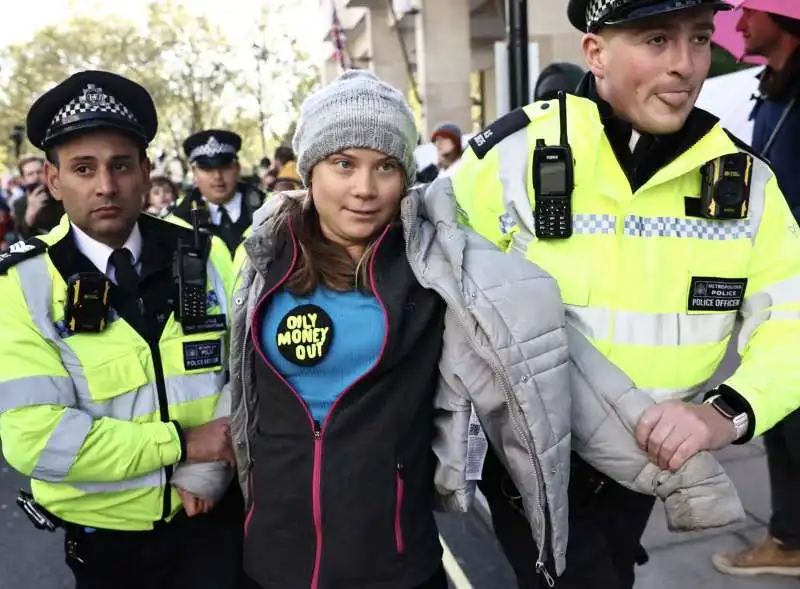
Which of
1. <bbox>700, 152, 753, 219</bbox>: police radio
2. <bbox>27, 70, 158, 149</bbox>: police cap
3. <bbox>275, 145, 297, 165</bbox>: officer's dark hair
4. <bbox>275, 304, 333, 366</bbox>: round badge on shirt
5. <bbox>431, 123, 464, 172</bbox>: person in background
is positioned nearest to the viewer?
<bbox>275, 304, 333, 366</bbox>: round badge on shirt

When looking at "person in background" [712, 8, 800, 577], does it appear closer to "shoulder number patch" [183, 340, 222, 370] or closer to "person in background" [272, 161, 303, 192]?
"shoulder number patch" [183, 340, 222, 370]

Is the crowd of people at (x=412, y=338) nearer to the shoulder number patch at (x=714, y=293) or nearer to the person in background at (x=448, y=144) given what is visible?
the shoulder number patch at (x=714, y=293)

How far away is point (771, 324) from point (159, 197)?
373 inches

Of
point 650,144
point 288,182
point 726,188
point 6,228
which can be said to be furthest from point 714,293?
point 6,228

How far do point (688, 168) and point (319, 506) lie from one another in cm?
124

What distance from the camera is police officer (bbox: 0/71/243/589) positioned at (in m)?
1.89

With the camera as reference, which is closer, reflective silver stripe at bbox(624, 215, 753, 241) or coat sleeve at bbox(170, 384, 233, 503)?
reflective silver stripe at bbox(624, 215, 753, 241)

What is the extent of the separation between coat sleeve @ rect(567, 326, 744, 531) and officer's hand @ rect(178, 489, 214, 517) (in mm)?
1090

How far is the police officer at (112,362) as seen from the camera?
1.89 m

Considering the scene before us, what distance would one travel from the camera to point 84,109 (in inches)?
81.7

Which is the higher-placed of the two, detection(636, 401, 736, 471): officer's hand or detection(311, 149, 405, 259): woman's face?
detection(311, 149, 405, 259): woman's face

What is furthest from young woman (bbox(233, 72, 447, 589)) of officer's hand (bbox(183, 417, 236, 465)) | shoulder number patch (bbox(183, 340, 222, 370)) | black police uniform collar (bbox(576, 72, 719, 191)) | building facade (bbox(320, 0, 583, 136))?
building facade (bbox(320, 0, 583, 136))

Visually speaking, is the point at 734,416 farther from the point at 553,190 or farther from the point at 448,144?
the point at 448,144

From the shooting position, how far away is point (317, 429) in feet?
5.66
